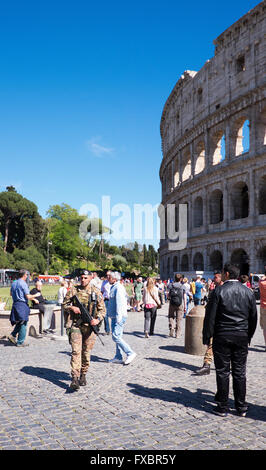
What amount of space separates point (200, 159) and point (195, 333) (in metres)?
29.5

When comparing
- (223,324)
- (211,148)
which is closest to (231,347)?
(223,324)

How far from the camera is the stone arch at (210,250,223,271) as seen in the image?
1307 inches

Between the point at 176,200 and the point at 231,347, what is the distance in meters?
35.6

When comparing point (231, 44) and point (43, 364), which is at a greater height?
point (231, 44)

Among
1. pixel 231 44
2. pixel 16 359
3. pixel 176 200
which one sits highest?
pixel 231 44

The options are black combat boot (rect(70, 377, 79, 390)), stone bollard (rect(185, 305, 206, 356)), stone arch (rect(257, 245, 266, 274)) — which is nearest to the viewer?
black combat boot (rect(70, 377, 79, 390))

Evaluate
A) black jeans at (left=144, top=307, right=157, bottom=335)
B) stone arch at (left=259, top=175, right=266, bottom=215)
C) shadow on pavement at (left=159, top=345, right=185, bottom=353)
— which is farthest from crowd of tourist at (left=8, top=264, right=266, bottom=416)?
stone arch at (left=259, top=175, right=266, bottom=215)

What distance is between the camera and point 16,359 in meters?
8.43

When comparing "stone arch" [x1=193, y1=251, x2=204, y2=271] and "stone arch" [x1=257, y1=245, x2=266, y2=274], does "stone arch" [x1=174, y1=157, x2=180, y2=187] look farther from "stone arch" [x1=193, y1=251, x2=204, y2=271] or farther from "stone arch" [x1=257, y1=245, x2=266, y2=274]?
"stone arch" [x1=257, y1=245, x2=266, y2=274]

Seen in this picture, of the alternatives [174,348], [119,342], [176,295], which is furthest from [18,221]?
[119,342]

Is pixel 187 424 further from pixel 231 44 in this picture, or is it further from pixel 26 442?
pixel 231 44

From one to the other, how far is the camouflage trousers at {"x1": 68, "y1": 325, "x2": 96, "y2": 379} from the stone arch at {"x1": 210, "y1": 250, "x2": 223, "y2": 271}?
27588mm

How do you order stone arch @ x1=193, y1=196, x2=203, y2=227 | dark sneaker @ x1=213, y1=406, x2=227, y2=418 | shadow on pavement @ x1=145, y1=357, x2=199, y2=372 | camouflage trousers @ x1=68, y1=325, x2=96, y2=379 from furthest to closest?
stone arch @ x1=193, y1=196, x2=203, y2=227
shadow on pavement @ x1=145, y1=357, x2=199, y2=372
camouflage trousers @ x1=68, y1=325, x2=96, y2=379
dark sneaker @ x1=213, y1=406, x2=227, y2=418

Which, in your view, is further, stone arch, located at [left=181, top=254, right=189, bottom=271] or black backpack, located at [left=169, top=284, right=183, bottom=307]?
stone arch, located at [left=181, top=254, right=189, bottom=271]
